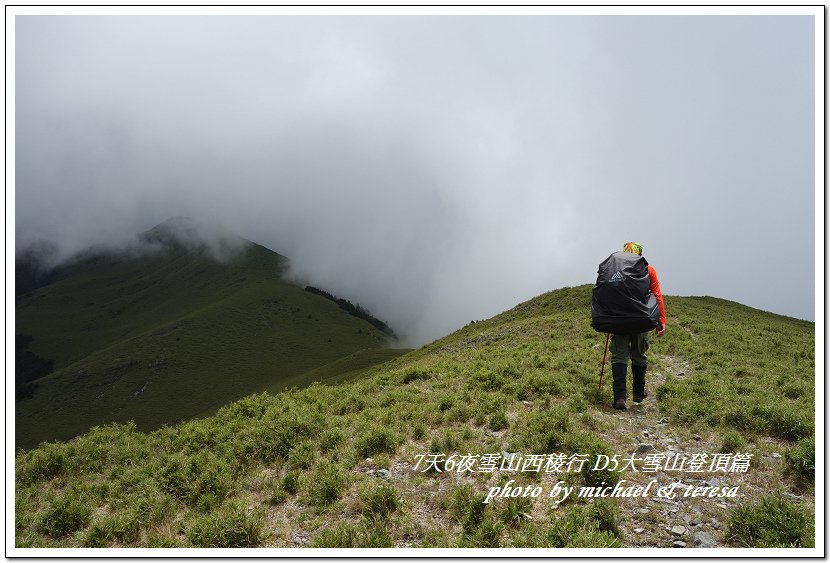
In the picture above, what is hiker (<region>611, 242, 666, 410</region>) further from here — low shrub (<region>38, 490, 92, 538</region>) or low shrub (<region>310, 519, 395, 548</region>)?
low shrub (<region>38, 490, 92, 538</region>)

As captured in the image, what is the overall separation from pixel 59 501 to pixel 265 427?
422cm

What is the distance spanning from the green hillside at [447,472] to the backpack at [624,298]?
7.67 ft

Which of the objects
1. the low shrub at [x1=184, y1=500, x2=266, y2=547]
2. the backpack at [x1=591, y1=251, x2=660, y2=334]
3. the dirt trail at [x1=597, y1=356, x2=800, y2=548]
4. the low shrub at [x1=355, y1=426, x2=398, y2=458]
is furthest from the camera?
the backpack at [x1=591, y1=251, x2=660, y2=334]

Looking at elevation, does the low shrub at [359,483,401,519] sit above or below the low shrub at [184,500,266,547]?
above

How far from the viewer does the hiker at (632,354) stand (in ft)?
35.5

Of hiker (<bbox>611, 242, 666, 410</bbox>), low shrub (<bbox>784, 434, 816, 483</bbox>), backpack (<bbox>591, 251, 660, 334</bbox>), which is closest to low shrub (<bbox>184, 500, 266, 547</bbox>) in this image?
backpack (<bbox>591, 251, 660, 334</bbox>)

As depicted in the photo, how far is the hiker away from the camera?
35.5 feet

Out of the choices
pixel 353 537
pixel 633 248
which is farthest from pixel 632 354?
pixel 353 537

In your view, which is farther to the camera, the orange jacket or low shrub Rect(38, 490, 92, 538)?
the orange jacket

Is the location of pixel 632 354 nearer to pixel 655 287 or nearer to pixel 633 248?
pixel 655 287

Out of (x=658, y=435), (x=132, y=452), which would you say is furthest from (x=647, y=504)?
(x=132, y=452)

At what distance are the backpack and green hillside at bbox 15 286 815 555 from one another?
2337 millimetres

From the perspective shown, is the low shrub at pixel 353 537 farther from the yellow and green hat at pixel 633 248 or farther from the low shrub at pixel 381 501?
the yellow and green hat at pixel 633 248

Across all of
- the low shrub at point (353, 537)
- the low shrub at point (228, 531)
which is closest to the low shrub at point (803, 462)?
the low shrub at point (353, 537)
